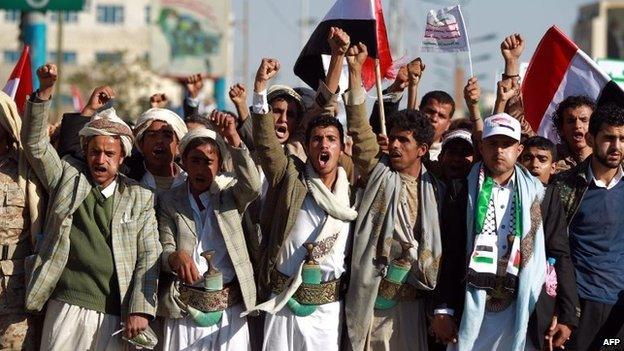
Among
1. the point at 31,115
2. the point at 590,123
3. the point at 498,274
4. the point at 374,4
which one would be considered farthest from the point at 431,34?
the point at 31,115

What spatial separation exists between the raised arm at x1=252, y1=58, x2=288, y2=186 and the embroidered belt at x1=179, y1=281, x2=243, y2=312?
67 cm

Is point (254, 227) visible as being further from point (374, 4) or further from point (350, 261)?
point (374, 4)

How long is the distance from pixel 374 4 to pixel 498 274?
2238 mm

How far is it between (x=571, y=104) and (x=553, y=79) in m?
0.87

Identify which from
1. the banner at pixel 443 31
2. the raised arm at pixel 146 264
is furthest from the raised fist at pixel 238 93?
the banner at pixel 443 31

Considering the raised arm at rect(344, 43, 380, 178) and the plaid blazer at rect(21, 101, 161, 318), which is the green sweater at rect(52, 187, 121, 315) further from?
the raised arm at rect(344, 43, 380, 178)

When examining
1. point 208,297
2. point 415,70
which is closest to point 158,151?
point 208,297

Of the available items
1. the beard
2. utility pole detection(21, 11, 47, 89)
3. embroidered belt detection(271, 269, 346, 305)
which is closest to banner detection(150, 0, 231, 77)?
utility pole detection(21, 11, 47, 89)

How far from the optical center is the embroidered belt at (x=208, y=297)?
743 centimetres

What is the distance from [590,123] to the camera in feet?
25.2

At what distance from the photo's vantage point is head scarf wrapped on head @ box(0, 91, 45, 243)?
762cm

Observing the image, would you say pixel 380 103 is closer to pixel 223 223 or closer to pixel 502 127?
pixel 502 127

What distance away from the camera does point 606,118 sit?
7551mm

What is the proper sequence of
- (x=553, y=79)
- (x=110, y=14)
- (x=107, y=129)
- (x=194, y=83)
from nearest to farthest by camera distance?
(x=107, y=129) < (x=553, y=79) < (x=194, y=83) < (x=110, y=14)
